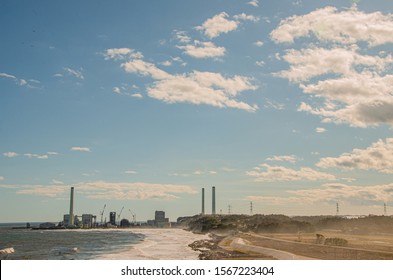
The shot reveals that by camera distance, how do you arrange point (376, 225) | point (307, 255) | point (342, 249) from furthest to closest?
point (376, 225)
point (307, 255)
point (342, 249)

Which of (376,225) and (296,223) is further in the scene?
(296,223)

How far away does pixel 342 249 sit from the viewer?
5656 centimetres

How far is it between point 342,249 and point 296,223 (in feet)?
417

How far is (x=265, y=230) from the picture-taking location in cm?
18225
